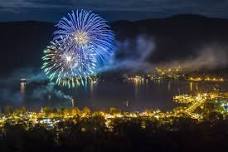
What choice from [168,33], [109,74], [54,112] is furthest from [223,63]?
[54,112]

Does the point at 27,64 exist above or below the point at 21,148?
above

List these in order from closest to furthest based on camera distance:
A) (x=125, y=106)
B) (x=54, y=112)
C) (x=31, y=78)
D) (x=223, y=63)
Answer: (x=54, y=112) < (x=125, y=106) < (x=31, y=78) < (x=223, y=63)

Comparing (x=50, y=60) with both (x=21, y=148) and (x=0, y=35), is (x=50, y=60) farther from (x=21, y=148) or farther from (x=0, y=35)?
(x=0, y=35)

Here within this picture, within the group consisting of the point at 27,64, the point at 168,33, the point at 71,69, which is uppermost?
the point at 168,33

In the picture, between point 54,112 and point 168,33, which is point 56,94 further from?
point 168,33

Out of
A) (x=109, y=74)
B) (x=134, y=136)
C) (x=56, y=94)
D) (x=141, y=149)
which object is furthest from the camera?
(x=109, y=74)

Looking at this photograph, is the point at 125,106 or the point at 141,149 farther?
the point at 125,106
